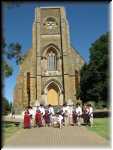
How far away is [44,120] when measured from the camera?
90.6ft

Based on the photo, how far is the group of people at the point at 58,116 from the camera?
26.4 metres

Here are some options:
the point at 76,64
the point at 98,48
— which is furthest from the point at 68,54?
the point at 98,48

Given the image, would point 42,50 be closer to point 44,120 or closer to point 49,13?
point 49,13

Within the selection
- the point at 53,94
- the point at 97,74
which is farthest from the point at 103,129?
the point at 53,94

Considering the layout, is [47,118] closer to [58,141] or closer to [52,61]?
[58,141]

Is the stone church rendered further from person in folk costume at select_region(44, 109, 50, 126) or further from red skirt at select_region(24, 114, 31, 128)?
red skirt at select_region(24, 114, 31, 128)

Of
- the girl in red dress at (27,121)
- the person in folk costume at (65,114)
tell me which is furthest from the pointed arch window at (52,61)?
the girl in red dress at (27,121)

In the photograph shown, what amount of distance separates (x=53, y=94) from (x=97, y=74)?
2013 centimetres

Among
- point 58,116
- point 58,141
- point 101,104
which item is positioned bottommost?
point 58,141

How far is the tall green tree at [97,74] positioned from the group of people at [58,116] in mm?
11788

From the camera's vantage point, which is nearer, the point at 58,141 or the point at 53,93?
the point at 58,141

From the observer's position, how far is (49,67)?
62219mm

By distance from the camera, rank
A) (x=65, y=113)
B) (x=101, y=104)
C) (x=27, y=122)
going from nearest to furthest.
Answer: (x=27, y=122) < (x=65, y=113) < (x=101, y=104)

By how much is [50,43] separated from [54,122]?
116 feet
